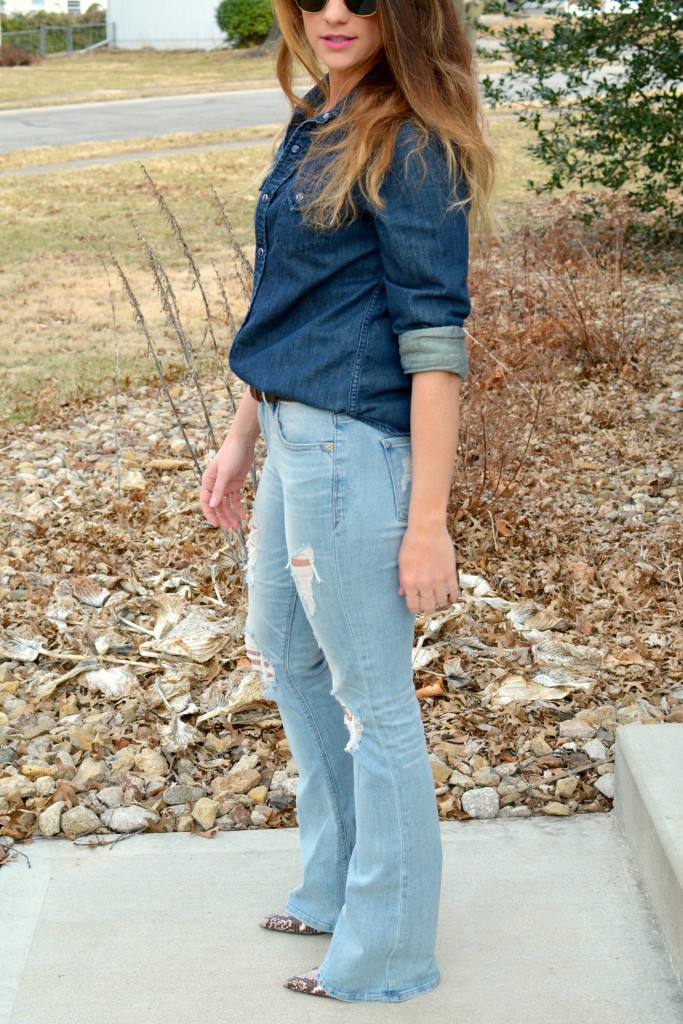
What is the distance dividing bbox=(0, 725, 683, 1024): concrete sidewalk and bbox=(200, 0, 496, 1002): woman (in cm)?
21

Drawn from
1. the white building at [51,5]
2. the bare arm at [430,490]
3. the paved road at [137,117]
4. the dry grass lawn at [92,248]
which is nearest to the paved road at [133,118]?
the paved road at [137,117]

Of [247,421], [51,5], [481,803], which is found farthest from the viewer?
[51,5]

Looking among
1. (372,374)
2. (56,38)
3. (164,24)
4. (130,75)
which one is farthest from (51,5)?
(372,374)

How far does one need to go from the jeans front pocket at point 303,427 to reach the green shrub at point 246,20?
34079 millimetres

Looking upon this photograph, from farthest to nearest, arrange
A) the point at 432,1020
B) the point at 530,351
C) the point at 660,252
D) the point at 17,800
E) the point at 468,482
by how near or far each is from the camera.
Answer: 1. the point at 660,252
2. the point at 530,351
3. the point at 468,482
4. the point at 17,800
5. the point at 432,1020

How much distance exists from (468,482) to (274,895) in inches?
83.2

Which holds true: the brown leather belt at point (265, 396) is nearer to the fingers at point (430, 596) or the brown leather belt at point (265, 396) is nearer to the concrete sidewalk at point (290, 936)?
the fingers at point (430, 596)

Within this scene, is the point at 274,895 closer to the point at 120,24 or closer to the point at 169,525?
the point at 169,525

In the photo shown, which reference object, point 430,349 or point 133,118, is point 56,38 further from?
point 430,349

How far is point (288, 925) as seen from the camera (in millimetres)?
2326

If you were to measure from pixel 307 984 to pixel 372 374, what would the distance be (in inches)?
44.2

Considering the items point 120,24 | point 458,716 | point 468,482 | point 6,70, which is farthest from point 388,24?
point 120,24

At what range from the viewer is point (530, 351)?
5746 mm

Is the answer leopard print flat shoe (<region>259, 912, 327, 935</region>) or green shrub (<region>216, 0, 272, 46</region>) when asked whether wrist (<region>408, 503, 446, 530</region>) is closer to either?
leopard print flat shoe (<region>259, 912, 327, 935</region>)
